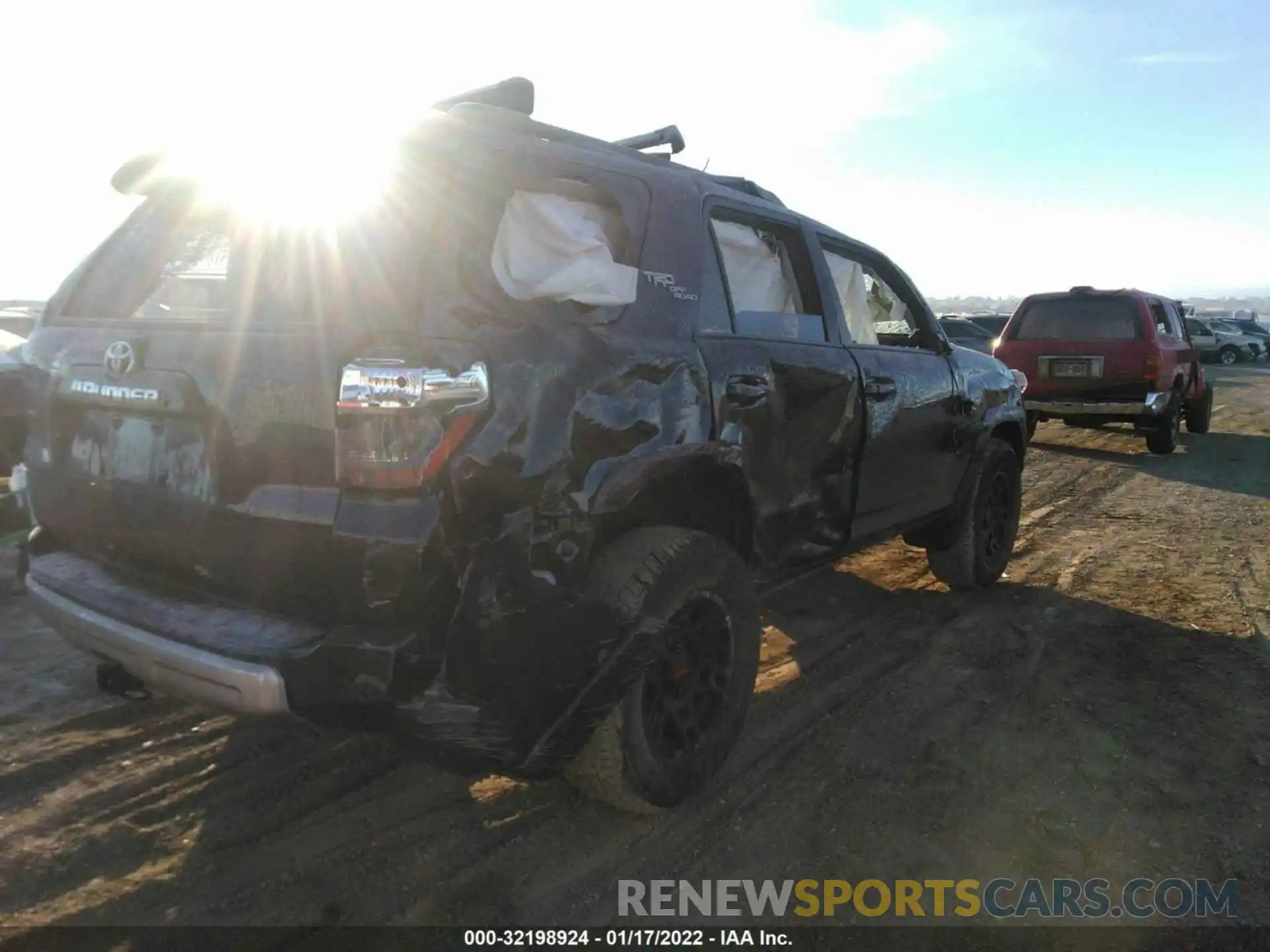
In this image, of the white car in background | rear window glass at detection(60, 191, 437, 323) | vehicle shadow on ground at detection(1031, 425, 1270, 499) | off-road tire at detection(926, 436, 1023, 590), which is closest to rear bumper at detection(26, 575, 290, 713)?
rear window glass at detection(60, 191, 437, 323)

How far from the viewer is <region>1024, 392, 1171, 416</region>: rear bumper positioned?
34.9 ft

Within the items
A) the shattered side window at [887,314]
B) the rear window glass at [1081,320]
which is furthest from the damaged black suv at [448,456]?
the rear window glass at [1081,320]

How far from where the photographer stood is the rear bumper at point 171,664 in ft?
7.04

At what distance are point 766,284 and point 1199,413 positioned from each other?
11725 millimetres

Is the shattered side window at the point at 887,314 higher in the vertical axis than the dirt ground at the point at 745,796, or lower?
higher

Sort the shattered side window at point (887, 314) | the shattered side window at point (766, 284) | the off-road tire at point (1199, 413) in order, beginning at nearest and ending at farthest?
1. the shattered side window at point (766, 284)
2. the shattered side window at point (887, 314)
3. the off-road tire at point (1199, 413)

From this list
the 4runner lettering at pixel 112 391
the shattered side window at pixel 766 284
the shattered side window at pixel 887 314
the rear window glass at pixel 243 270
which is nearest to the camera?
the rear window glass at pixel 243 270

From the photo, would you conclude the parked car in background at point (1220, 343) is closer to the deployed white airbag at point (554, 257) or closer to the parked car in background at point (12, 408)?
the deployed white airbag at point (554, 257)

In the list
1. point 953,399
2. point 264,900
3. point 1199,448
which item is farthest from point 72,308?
point 1199,448

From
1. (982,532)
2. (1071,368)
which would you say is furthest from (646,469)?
(1071,368)

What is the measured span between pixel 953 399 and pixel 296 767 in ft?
11.4

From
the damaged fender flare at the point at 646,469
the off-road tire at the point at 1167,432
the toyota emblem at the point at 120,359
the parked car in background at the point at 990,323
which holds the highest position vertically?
the parked car in background at the point at 990,323

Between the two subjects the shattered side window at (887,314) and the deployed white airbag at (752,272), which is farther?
the shattered side window at (887,314)

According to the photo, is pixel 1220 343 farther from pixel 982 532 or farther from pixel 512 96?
pixel 512 96
